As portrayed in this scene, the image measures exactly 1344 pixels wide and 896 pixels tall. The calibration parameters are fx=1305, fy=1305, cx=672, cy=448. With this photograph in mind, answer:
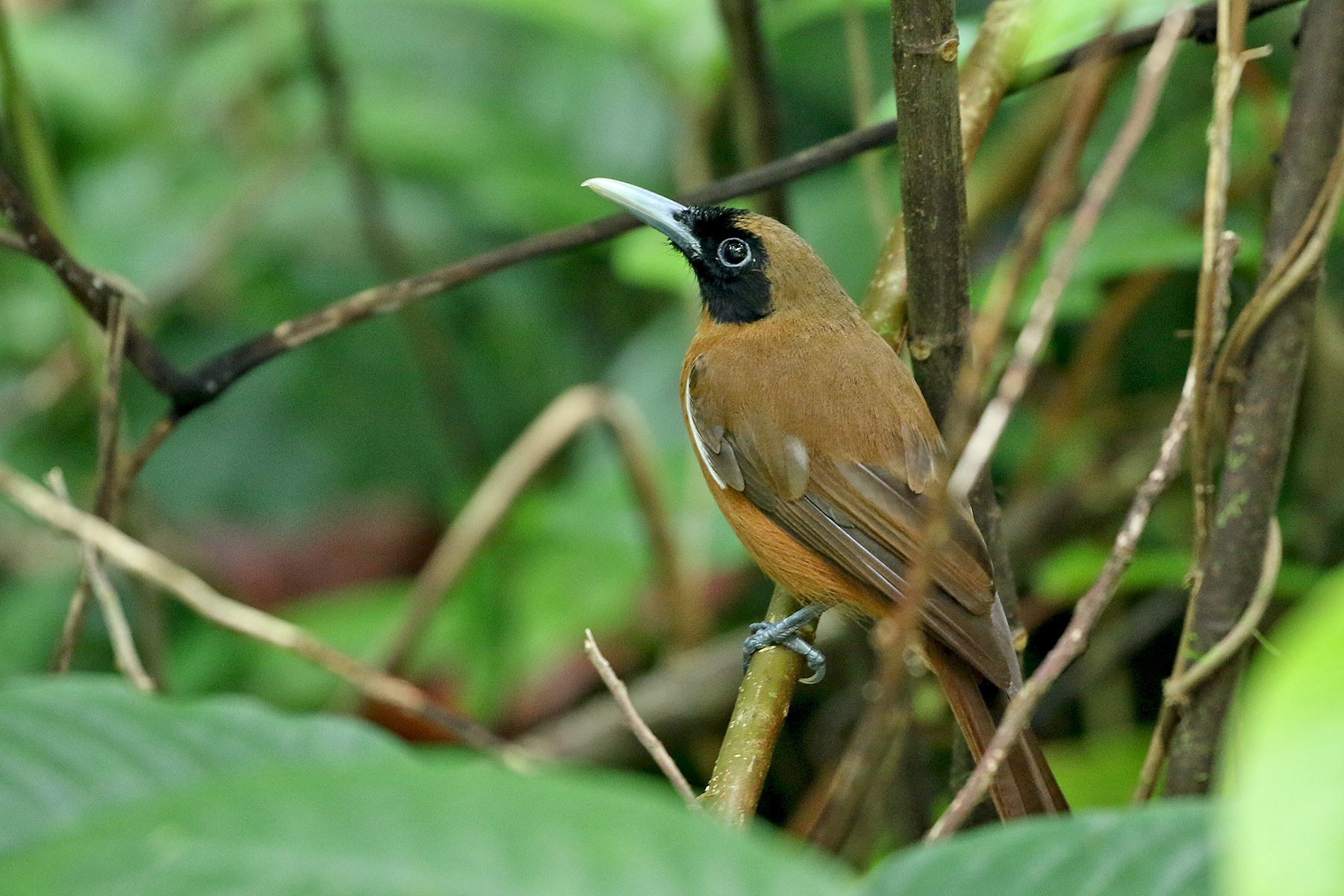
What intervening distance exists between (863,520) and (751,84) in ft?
3.58

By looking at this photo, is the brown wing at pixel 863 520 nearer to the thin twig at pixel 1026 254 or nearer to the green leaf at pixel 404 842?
the thin twig at pixel 1026 254

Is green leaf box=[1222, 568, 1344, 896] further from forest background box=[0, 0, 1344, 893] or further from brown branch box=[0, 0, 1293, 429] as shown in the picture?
brown branch box=[0, 0, 1293, 429]

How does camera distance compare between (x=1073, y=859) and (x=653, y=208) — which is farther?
(x=653, y=208)

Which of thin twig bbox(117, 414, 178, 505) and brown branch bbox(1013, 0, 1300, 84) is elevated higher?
brown branch bbox(1013, 0, 1300, 84)

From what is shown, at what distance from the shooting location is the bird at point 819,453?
2572mm

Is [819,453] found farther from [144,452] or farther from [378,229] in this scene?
[378,229]

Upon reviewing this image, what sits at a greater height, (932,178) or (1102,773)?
(932,178)

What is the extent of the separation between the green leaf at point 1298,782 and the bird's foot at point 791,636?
157 cm

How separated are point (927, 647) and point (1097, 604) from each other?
96cm

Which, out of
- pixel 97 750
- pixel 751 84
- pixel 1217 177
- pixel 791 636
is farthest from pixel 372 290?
pixel 1217 177

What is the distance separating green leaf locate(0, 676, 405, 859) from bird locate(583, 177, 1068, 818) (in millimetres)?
1269

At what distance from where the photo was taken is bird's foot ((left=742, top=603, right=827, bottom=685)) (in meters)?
2.38

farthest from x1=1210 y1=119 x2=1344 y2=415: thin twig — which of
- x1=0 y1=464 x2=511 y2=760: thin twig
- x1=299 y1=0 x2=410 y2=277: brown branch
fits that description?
x1=299 y1=0 x2=410 y2=277: brown branch

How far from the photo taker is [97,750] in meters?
1.24
